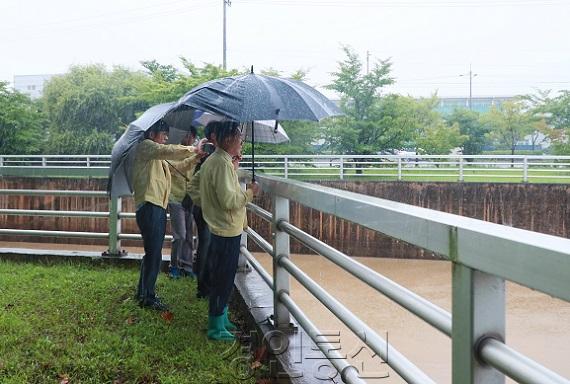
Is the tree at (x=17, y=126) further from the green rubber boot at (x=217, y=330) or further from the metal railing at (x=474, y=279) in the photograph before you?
the metal railing at (x=474, y=279)

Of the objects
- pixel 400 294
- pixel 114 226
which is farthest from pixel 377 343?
pixel 114 226

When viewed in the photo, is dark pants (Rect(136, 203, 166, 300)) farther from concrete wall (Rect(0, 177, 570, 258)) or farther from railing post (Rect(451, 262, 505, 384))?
concrete wall (Rect(0, 177, 570, 258))

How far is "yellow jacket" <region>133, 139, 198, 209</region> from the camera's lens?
3.67 metres

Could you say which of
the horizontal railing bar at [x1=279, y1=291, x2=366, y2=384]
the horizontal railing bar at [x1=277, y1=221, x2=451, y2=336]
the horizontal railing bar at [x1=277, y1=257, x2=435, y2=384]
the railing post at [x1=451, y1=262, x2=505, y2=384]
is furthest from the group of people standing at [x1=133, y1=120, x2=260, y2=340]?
the railing post at [x1=451, y1=262, x2=505, y2=384]

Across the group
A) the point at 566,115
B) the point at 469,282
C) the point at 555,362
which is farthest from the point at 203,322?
the point at 566,115

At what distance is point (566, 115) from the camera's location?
2398 centimetres

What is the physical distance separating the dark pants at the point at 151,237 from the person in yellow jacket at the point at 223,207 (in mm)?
855

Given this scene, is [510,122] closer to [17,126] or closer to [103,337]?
[17,126]

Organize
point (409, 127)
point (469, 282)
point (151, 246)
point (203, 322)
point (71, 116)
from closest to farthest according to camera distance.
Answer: point (469, 282)
point (203, 322)
point (151, 246)
point (409, 127)
point (71, 116)

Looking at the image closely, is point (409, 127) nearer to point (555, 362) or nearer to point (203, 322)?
point (555, 362)

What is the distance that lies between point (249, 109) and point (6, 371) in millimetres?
1642

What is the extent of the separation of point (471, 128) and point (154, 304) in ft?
81.7

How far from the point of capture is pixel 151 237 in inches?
151

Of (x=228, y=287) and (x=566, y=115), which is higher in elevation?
(x=566, y=115)
